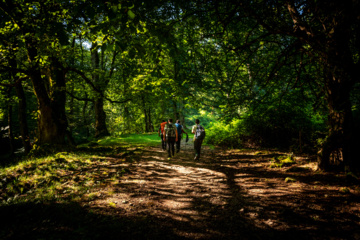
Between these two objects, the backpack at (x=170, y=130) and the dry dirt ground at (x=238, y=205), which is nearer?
the dry dirt ground at (x=238, y=205)

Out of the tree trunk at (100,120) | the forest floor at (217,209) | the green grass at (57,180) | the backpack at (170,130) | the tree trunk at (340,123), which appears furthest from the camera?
the tree trunk at (100,120)

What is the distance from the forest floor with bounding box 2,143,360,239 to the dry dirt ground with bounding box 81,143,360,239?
0.01 meters

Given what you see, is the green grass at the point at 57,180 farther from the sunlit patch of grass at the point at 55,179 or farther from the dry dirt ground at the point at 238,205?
the dry dirt ground at the point at 238,205

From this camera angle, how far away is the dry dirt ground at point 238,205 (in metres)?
2.88

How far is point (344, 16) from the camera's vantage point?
3.25 metres

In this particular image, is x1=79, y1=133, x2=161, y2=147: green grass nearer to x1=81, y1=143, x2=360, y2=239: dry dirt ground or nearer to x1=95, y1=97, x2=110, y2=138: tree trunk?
x1=95, y1=97, x2=110, y2=138: tree trunk

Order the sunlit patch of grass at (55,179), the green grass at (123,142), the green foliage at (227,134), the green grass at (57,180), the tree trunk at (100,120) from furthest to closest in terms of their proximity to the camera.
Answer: the tree trunk at (100,120) → the green grass at (123,142) → the green foliage at (227,134) → the sunlit patch of grass at (55,179) → the green grass at (57,180)

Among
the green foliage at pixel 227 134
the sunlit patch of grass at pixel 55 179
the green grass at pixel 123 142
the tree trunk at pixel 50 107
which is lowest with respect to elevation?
the sunlit patch of grass at pixel 55 179

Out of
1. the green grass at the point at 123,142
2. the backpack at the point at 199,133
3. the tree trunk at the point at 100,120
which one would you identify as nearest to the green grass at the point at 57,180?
the backpack at the point at 199,133

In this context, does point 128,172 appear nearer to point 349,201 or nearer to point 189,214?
point 189,214

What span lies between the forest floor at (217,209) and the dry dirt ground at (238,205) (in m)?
0.01

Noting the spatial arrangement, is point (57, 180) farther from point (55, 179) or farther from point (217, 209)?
point (217, 209)

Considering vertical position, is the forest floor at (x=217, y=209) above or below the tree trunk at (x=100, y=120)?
below

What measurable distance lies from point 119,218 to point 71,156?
614 cm
